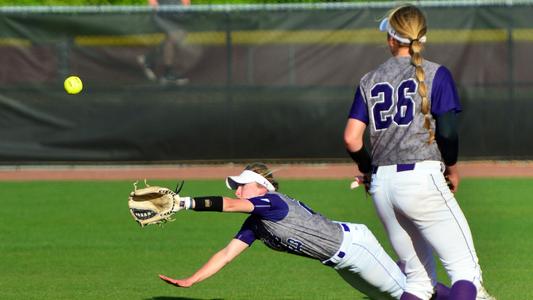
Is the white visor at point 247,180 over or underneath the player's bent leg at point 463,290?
over

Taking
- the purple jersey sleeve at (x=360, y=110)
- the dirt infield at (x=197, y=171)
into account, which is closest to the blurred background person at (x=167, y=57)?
the dirt infield at (x=197, y=171)

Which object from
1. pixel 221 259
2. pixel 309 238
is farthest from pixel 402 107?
pixel 221 259

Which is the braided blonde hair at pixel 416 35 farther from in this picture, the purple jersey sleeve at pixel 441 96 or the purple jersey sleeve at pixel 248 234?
the purple jersey sleeve at pixel 248 234

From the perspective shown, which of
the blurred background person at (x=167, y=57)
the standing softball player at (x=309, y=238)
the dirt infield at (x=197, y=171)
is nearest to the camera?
the standing softball player at (x=309, y=238)

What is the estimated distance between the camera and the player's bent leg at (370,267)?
6.51m

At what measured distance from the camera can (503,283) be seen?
26.5 feet

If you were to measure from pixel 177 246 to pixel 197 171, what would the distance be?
6448 millimetres

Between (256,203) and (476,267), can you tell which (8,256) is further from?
(476,267)

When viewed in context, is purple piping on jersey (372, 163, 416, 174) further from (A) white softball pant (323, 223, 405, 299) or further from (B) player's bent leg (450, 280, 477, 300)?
(A) white softball pant (323, 223, 405, 299)

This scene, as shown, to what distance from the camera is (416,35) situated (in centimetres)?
565

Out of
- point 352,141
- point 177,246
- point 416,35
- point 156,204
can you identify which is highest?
point 416,35

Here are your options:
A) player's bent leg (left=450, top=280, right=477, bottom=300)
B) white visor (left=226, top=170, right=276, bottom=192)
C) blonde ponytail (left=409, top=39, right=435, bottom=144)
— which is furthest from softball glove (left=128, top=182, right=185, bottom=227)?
player's bent leg (left=450, top=280, right=477, bottom=300)

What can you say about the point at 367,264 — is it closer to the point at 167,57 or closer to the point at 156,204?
the point at 156,204

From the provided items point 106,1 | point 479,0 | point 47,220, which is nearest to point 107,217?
point 47,220
